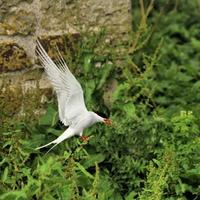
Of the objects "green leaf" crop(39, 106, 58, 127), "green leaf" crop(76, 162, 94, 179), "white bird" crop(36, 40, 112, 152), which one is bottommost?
"green leaf" crop(76, 162, 94, 179)

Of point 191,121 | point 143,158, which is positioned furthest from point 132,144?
point 191,121

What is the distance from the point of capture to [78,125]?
409 centimetres

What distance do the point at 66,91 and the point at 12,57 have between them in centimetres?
66

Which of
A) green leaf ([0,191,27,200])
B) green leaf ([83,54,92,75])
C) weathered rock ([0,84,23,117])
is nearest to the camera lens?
green leaf ([0,191,27,200])

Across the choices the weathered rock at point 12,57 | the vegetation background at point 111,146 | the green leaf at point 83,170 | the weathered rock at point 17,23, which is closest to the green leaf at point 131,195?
the vegetation background at point 111,146

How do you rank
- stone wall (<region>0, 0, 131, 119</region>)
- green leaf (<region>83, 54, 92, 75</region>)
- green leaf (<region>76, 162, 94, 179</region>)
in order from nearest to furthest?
green leaf (<region>76, 162, 94, 179</region>) → stone wall (<region>0, 0, 131, 119</region>) → green leaf (<region>83, 54, 92, 75</region>)

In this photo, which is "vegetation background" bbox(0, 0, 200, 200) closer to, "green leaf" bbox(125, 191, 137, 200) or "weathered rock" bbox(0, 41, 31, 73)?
"green leaf" bbox(125, 191, 137, 200)

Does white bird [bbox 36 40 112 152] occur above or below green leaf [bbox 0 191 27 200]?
above

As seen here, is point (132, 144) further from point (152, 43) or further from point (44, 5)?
point (152, 43)

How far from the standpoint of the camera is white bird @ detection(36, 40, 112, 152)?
4.03 metres

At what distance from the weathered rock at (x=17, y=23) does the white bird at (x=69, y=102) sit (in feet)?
1.57

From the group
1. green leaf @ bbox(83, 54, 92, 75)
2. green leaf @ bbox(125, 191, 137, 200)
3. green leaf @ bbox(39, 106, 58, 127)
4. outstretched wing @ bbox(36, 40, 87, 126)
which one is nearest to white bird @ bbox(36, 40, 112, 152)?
outstretched wing @ bbox(36, 40, 87, 126)

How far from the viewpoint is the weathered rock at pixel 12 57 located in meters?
4.56

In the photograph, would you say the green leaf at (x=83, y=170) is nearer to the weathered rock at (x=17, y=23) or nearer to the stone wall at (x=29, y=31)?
the stone wall at (x=29, y=31)
